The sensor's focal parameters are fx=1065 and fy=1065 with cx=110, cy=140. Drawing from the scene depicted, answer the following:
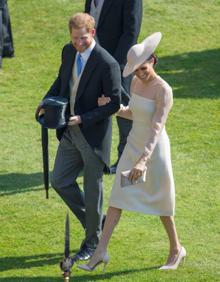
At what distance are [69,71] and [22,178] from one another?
2667 millimetres

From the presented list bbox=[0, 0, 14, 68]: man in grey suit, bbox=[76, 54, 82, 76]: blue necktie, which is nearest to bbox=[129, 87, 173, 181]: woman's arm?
bbox=[76, 54, 82, 76]: blue necktie

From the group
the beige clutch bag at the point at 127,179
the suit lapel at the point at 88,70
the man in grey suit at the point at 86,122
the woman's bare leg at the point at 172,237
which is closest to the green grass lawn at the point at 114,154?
the woman's bare leg at the point at 172,237

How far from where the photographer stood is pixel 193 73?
14.6m

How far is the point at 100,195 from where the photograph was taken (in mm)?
8562

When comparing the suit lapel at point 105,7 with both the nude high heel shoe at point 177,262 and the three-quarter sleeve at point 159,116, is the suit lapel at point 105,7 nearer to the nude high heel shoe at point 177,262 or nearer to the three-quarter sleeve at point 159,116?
the three-quarter sleeve at point 159,116

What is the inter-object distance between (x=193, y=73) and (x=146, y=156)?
22.0 ft

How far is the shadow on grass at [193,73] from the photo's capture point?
1385cm

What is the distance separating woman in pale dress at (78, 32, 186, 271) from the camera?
26.5 feet

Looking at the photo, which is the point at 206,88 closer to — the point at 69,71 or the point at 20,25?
the point at 20,25

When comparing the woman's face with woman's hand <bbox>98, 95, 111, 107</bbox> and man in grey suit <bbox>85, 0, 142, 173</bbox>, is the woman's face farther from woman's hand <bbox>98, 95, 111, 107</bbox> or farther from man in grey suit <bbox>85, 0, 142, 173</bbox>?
man in grey suit <bbox>85, 0, 142, 173</bbox>

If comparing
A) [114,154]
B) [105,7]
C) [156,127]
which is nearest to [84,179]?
[156,127]

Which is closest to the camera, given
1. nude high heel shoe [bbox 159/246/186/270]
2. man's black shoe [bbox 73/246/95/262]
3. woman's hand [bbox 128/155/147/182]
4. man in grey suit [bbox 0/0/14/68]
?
woman's hand [bbox 128/155/147/182]

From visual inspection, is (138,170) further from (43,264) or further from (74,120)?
(43,264)

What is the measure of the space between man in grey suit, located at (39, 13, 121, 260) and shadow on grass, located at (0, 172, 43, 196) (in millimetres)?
1861
